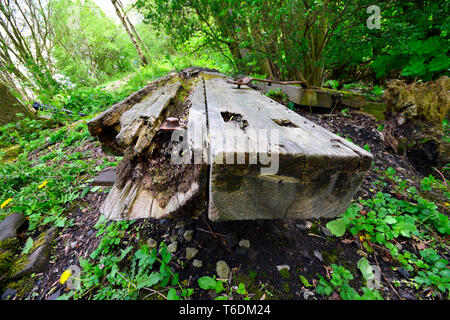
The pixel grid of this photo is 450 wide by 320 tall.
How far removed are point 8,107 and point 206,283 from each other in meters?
7.77

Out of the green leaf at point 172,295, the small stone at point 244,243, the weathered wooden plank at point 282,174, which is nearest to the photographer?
the weathered wooden plank at point 282,174

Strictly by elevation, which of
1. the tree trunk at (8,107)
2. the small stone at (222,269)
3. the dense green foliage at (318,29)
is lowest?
the small stone at (222,269)

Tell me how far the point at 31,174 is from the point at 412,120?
17.8 ft

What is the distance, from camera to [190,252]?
1.15m

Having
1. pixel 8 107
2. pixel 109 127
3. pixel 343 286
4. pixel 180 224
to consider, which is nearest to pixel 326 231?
pixel 343 286

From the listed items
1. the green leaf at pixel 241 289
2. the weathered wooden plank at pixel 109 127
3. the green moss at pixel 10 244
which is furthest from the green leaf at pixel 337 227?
the green moss at pixel 10 244

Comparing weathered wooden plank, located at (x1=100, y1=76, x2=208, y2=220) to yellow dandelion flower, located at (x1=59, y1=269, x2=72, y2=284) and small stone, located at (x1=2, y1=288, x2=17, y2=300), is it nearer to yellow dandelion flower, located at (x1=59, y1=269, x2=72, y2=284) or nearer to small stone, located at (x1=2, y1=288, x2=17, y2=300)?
yellow dandelion flower, located at (x1=59, y1=269, x2=72, y2=284)

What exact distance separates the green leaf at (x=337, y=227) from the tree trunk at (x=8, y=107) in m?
7.98

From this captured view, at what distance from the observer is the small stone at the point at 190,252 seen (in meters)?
1.13

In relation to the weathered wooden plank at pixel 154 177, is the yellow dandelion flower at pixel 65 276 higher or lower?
lower

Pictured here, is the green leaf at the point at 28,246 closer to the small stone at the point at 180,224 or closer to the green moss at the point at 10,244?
the green moss at the point at 10,244

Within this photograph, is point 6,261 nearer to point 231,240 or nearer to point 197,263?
point 197,263
